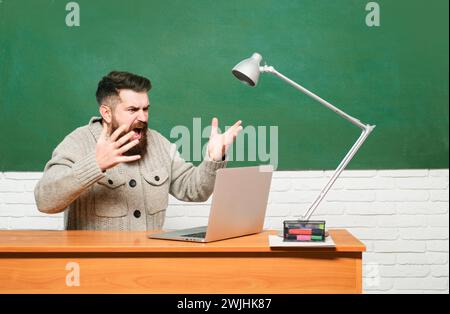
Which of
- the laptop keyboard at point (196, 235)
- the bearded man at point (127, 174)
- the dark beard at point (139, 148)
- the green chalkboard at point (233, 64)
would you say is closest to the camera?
the laptop keyboard at point (196, 235)

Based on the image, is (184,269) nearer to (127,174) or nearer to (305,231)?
(305,231)

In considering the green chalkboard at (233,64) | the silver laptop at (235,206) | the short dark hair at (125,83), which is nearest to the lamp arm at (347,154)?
the silver laptop at (235,206)

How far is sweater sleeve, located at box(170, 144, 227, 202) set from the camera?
8.50 ft

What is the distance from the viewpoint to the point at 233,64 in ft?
10.9

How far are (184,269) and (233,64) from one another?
5.20ft

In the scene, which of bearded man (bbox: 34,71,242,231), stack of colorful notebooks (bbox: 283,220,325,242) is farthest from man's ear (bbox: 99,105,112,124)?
stack of colorful notebooks (bbox: 283,220,325,242)

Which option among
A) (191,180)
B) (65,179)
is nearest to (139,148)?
(191,180)

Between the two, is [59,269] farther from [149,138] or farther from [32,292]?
[149,138]

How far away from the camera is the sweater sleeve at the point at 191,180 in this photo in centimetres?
259

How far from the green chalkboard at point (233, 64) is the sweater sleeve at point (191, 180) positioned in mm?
469

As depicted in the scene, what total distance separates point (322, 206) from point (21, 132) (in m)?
1.54

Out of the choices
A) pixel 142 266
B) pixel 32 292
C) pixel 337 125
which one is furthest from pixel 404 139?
pixel 32 292

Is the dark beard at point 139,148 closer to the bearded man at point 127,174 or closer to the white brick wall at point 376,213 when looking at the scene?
the bearded man at point 127,174

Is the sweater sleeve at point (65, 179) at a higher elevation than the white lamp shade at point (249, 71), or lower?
lower
